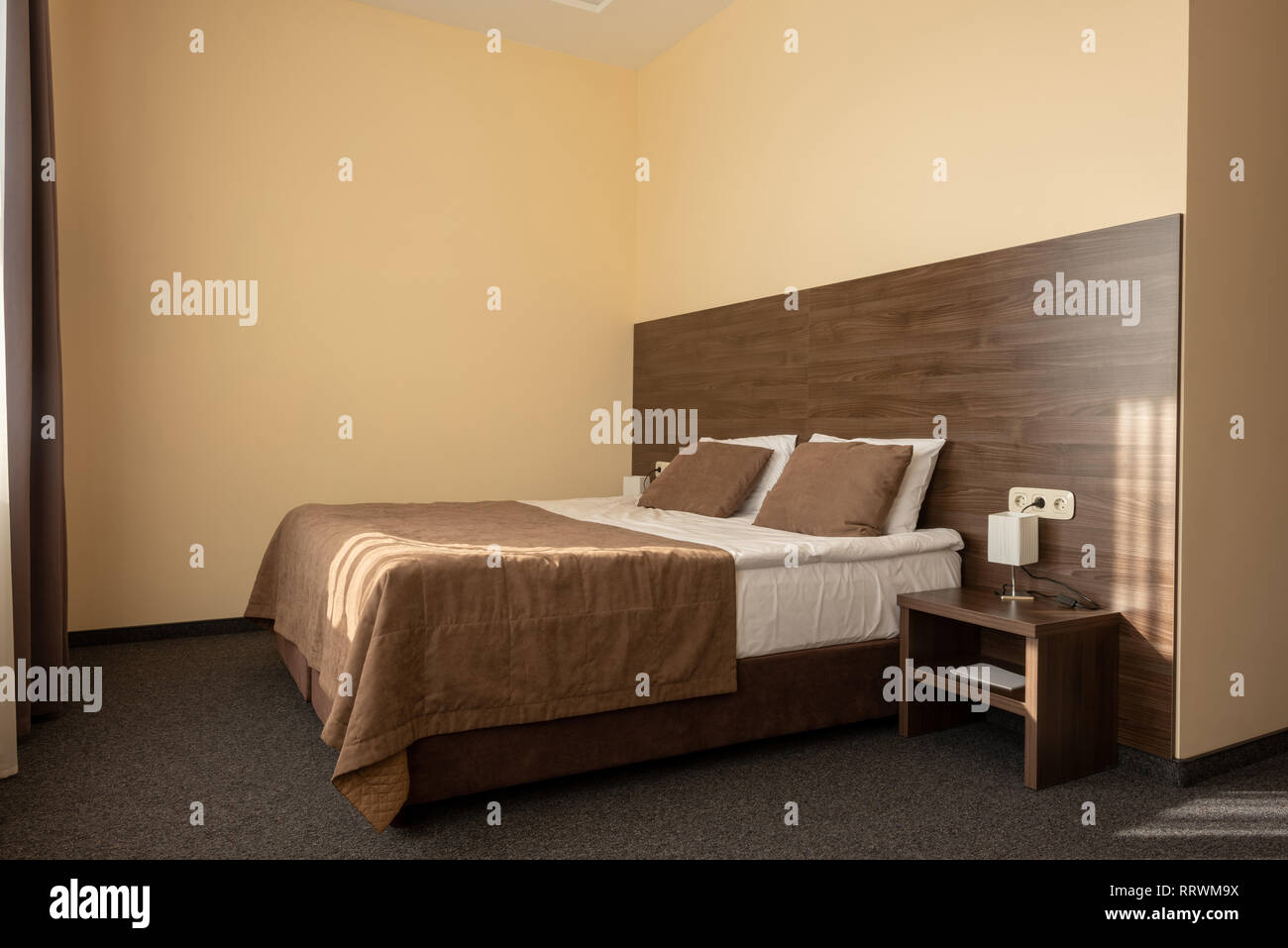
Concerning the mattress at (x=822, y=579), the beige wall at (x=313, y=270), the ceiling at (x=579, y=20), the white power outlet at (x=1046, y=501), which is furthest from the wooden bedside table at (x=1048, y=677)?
the ceiling at (x=579, y=20)

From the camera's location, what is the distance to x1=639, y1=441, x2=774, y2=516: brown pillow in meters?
3.72

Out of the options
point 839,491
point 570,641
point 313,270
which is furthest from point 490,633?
point 313,270

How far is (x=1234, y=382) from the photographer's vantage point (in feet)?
8.52

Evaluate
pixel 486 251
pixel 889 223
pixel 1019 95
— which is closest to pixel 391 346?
pixel 486 251

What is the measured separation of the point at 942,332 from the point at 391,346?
9.06ft

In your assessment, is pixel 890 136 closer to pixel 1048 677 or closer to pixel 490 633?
pixel 1048 677

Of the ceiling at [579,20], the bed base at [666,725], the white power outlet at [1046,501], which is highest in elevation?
the ceiling at [579,20]

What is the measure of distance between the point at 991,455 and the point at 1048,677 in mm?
868

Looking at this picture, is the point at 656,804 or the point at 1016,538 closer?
the point at 656,804

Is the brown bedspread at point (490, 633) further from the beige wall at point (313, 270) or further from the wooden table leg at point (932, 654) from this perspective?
the beige wall at point (313, 270)

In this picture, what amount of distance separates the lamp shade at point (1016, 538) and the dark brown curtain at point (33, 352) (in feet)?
10.1

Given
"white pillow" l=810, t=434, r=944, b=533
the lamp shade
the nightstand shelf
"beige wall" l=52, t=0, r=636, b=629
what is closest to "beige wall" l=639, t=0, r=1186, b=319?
"beige wall" l=52, t=0, r=636, b=629

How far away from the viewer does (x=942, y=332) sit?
320 centimetres

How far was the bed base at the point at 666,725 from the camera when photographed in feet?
7.17
